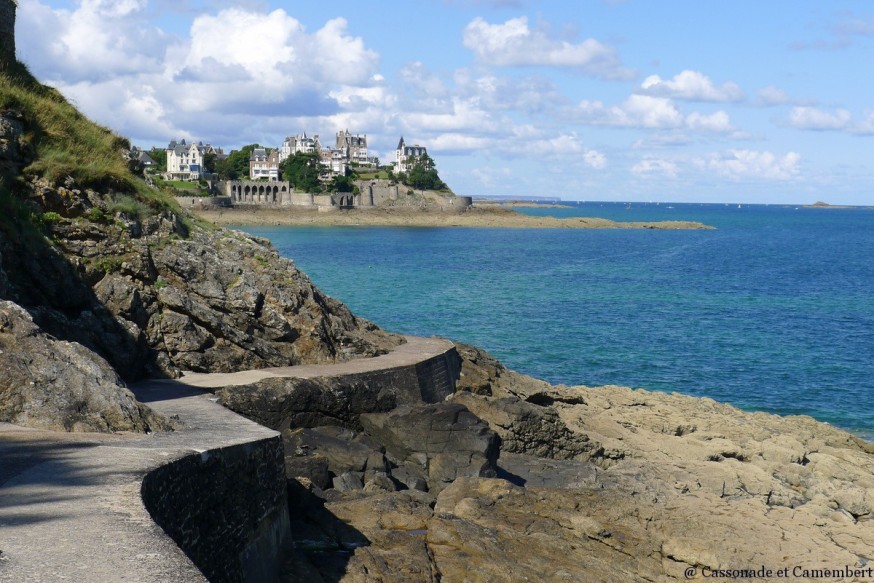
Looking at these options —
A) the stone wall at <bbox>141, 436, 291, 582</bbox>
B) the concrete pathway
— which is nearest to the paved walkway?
the stone wall at <bbox>141, 436, 291, 582</bbox>

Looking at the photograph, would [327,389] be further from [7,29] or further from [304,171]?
[304,171]

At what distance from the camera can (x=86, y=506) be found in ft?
27.1

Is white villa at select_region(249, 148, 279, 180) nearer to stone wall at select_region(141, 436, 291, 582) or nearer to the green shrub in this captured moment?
the green shrub

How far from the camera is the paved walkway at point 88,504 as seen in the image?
6.83m

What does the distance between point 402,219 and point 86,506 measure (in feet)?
481

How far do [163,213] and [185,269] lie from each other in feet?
6.11

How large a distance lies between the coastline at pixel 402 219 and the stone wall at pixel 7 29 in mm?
100134

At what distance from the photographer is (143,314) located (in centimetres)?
1939

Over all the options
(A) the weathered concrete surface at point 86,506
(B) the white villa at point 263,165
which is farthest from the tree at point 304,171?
(A) the weathered concrete surface at point 86,506

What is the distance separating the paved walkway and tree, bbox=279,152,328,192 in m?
144

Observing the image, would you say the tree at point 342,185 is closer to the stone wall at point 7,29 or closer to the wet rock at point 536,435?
the stone wall at point 7,29

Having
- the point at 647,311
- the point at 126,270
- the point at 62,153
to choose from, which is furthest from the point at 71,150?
the point at 647,311

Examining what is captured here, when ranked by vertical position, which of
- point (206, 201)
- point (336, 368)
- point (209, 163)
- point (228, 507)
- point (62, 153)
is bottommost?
point (336, 368)

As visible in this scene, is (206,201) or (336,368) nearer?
(336,368)
